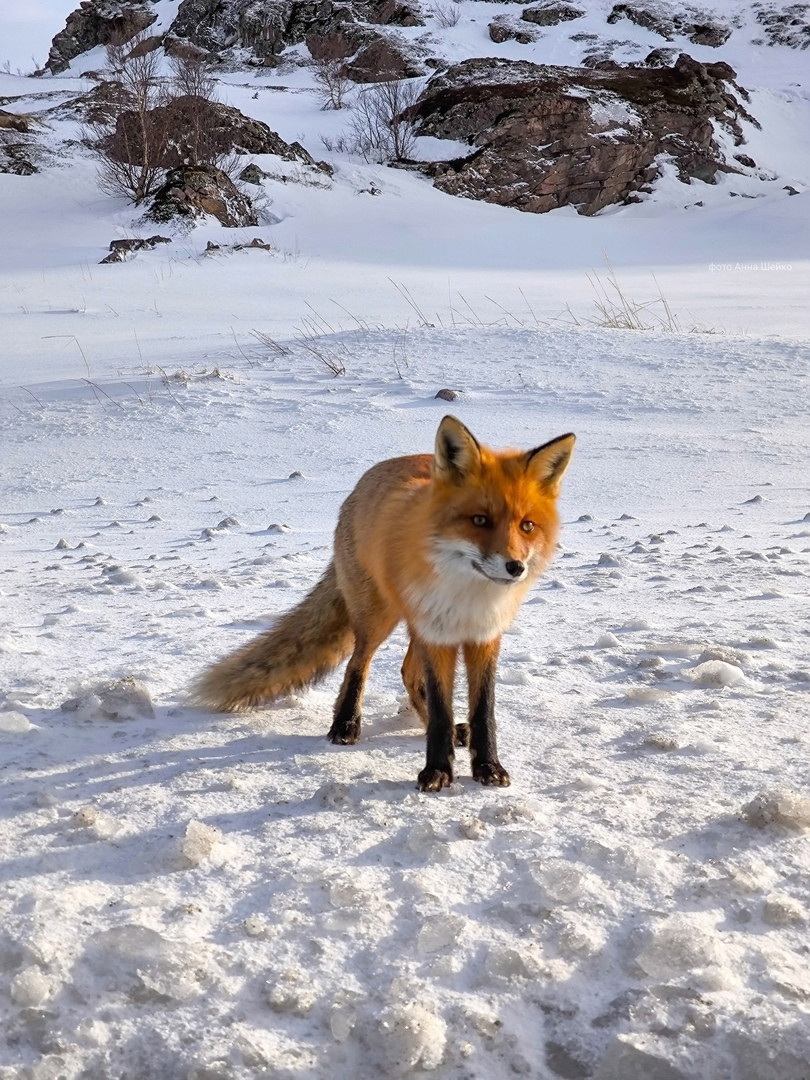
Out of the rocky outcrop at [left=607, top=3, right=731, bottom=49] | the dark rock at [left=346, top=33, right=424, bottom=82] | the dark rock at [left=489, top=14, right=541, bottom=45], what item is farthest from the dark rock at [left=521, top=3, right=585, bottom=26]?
the dark rock at [left=346, top=33, right=424, bottom=82]

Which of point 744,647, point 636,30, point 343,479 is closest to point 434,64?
point 636,30

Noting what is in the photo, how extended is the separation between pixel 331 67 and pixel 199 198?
20441 millimetres

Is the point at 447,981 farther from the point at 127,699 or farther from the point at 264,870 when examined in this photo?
the point at 127,699

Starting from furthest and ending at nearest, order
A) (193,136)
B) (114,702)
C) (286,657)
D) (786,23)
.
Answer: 1. (786,23)
2. (193,136)
3. (286,657)
4. (114,702)

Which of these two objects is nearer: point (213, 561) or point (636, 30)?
point (213, 561)

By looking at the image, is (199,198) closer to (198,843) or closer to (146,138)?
(146,138)

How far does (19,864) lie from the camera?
2029mm

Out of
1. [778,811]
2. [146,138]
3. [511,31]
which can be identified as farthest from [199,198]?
[511,31]

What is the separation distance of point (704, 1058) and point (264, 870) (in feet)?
3.07

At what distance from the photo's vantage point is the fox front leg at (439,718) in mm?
2504

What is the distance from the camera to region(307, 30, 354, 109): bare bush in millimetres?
34906

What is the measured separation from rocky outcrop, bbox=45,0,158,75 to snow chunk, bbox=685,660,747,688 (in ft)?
184

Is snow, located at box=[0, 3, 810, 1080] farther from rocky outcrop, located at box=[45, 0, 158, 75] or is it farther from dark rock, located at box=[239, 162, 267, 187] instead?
rocky outcrop, located at box=[45, 0, 158, 75]

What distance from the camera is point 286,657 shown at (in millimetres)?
3078
